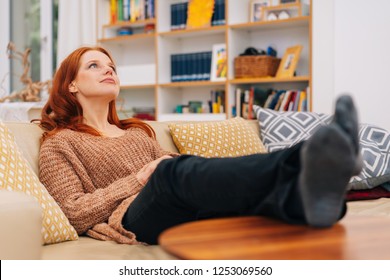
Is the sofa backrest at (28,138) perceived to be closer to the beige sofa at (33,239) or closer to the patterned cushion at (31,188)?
the beige sofa at (33,239)

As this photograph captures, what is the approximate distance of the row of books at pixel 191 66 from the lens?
4.31m

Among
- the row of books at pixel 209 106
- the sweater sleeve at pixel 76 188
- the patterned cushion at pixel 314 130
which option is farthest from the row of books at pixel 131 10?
the sweater sleeve at pixel 76 188

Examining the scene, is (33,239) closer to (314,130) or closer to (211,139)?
(211,139)

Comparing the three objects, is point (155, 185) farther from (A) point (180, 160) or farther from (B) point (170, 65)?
(B) point (170, 65)

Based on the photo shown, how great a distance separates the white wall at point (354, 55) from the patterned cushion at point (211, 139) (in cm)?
136

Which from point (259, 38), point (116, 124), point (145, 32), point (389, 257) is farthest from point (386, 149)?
point (145, 32)

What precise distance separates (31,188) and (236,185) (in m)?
0.69

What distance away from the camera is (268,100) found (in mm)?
3979

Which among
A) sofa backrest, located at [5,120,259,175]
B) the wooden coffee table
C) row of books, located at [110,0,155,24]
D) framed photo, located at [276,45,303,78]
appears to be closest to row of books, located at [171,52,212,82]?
row of books, located at [110,0,155,24]

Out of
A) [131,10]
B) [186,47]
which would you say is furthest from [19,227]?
[131,10]

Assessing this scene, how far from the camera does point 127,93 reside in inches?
194

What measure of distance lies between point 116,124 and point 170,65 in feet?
8.26

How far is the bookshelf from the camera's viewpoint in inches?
158

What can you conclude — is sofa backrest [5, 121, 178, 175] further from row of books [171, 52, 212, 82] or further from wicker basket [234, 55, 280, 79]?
row of books [171, 52, 212, 82]
